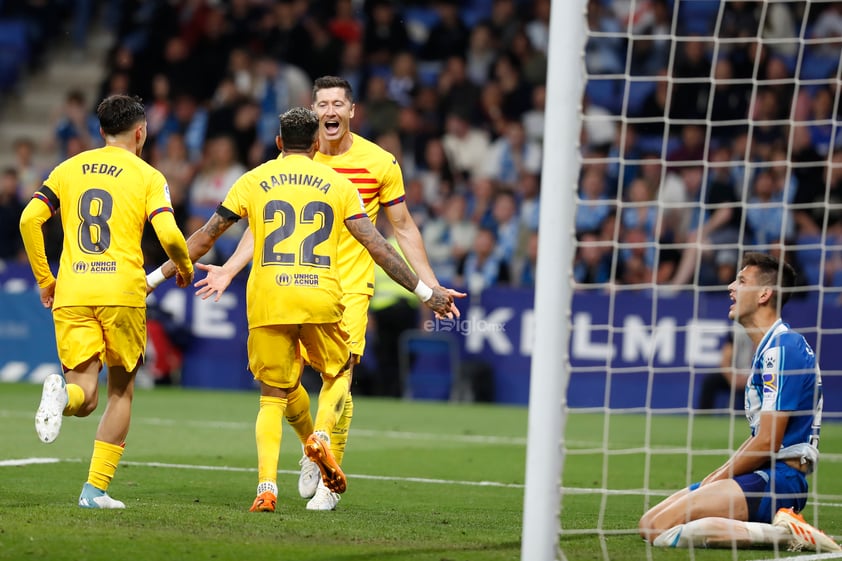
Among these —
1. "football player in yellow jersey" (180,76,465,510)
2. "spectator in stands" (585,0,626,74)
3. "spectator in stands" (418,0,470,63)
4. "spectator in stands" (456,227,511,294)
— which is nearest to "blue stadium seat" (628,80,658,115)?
"spectator in stands" (585,0,626,74)

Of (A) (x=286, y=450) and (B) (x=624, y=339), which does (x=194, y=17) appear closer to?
(B) (x=624, y=339)

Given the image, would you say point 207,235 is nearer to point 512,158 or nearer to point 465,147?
point 512,158

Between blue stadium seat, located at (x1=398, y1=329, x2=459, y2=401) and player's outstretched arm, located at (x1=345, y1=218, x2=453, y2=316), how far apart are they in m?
8.80

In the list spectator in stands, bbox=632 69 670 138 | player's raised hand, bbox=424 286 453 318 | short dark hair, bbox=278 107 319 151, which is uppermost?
spectator in stands, bbox=632 69 670 138

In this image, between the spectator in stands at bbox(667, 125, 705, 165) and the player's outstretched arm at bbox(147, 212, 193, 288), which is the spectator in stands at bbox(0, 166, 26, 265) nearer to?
the spectator in stands at bbox(667, 125, 705, 165)

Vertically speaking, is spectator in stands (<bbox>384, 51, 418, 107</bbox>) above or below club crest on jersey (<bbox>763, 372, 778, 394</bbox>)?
above

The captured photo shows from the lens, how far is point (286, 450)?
10.8 metres

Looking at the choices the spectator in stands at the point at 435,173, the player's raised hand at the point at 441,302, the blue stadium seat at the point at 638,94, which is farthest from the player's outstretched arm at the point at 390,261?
the blue stadium seat at the point at 638,94

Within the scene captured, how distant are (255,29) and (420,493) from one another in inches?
563

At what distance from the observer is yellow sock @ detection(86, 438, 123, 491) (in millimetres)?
6973

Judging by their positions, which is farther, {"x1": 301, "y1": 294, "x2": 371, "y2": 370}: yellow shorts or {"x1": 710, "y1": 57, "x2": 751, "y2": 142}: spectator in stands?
{"x1": 710, "y1": 57, "x2": 751, "y2": 142}: spectator in stands

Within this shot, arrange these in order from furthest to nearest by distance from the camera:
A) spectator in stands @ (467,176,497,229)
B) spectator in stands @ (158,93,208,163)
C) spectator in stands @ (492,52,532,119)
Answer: spectator in stands @ (158,93,208,163)
spectator in stands @ (492,52,532,119)
spectator in stands @ (467,176,497,229)

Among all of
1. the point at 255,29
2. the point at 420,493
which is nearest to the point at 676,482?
the point at 420,493

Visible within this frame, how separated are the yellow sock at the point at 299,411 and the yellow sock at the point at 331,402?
0.13 m
